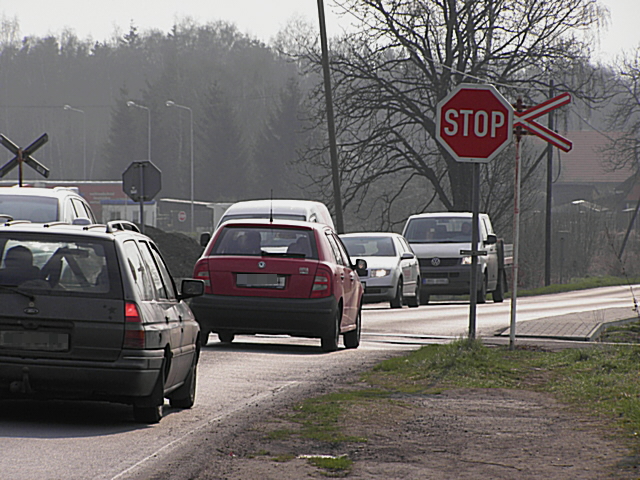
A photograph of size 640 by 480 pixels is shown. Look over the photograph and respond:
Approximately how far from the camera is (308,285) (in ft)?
44.7

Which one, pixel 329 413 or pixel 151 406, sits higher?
pixel 151 406

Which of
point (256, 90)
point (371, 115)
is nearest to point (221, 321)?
point (371, 115)

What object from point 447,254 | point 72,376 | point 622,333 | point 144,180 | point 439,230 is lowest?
point 622,333

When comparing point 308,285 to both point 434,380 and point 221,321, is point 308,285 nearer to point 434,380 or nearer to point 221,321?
point 221,321

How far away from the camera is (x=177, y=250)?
149ft

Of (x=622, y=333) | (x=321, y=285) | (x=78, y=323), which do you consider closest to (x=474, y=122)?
(x=321, y=285)

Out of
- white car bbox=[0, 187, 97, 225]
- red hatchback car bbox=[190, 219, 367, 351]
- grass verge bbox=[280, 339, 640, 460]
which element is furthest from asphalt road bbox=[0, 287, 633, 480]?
white car bbox=[0, 187, 97, 225]

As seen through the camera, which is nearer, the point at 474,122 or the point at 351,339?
the point at 474,122

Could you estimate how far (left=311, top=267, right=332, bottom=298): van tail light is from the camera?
44.7ft

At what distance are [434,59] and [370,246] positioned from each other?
17132 millimetres

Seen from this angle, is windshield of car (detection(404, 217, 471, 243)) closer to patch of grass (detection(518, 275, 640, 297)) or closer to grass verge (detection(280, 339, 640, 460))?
patch of grass (detection(518, 275, 640, 297))

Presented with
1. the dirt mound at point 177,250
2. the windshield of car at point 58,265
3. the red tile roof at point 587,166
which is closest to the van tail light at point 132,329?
the windshield of car at point 58,265

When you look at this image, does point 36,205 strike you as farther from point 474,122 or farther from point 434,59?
point 434,59

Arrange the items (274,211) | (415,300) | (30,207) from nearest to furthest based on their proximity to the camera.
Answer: (30,207) < (274,211) < (415,300)
